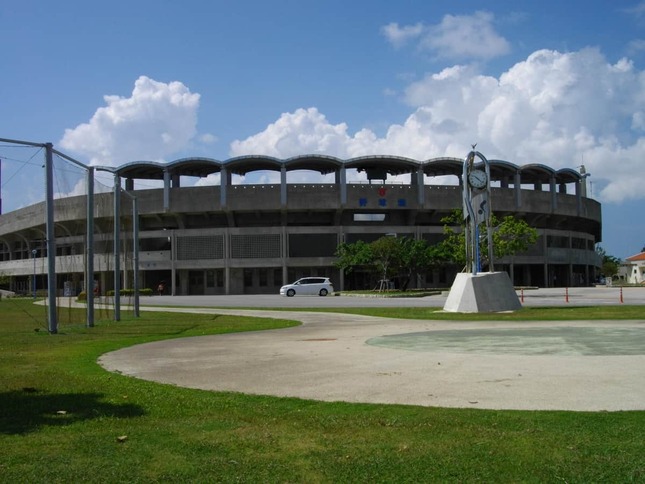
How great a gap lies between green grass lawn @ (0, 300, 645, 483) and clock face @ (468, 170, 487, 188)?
21.7 m

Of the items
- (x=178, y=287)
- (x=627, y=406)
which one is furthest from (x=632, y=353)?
(x=178, y=287)

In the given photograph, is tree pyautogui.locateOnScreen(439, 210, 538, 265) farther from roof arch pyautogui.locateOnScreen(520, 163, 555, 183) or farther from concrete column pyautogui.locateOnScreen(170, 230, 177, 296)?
concrete column pyautogui.locateOnScreen(170, 230, 177, 296)

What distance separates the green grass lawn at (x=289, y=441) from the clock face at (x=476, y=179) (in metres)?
21.7

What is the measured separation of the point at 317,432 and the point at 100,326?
63.0 feet

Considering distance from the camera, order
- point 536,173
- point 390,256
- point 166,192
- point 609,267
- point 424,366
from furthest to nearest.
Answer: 1. point 609,267
2. point 536,173
3. point 166,192
4. point 390,256
5. point 424,366

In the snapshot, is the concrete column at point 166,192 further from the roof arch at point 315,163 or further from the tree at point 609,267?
the tree at point 609,267

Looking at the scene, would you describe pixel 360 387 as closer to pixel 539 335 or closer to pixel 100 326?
pixel 539 335

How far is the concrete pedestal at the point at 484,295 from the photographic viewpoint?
26.8 metres

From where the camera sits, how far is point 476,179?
28719 mm

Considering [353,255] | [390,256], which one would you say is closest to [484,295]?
[390,256]

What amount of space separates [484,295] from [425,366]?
54.3ft

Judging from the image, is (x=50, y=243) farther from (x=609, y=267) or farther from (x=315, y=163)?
(x=609, y=267)

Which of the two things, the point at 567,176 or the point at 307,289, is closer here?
the point at 307,289

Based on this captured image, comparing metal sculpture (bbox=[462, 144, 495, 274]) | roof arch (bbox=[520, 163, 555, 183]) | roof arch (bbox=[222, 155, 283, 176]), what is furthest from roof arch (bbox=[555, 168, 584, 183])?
metal sculpture (bbox=[462, 144, 495, 274])
